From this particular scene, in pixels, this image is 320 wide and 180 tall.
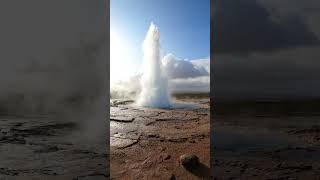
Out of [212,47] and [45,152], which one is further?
[45,152]

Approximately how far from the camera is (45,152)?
3.00 metres

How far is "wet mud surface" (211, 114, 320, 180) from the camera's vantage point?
2.70 meters

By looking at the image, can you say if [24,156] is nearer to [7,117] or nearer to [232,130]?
[7,117]

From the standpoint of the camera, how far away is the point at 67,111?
297cm

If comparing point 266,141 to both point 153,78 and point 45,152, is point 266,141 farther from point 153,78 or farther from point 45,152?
point 45,152

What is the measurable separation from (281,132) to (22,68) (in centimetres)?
212

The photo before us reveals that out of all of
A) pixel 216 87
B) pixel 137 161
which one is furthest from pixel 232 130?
pixel 137 161

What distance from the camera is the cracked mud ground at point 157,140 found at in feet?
9.23

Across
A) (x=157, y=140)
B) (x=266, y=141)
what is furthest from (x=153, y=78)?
(x=266, y=141)

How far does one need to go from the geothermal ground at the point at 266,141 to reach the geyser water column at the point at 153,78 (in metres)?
0.44

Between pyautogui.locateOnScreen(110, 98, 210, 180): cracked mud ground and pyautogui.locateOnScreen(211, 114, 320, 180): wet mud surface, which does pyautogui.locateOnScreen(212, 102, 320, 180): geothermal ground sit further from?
pyautogui.locateOnScreen(110, 98, 210, 180): cracked mud ground

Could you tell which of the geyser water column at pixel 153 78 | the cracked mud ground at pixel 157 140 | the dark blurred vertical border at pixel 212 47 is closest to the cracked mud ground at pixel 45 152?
the cracked mud ground at pixel 157 140

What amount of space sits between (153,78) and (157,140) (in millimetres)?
489

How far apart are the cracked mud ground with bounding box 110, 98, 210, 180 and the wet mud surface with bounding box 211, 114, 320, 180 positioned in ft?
0.40
